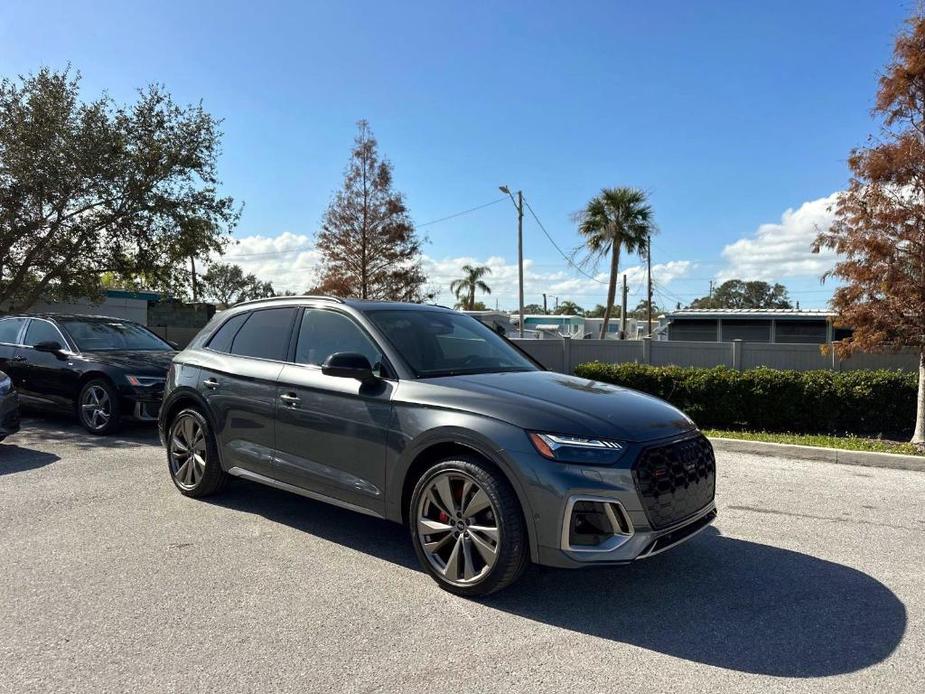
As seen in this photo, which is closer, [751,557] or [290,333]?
[751,557]

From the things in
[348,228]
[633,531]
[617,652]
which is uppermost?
[348,228]

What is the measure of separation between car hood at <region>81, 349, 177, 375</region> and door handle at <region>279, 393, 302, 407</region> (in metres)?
4.78

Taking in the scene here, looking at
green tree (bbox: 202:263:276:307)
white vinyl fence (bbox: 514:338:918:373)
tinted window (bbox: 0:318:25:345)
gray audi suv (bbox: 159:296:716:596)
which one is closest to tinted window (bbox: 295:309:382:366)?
gray audi suv (bbox: 159:296:716:596)

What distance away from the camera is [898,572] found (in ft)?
14.1

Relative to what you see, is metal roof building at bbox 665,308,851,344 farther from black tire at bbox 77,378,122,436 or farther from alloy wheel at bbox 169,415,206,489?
alloy wheel at bbox 169,415,206,489

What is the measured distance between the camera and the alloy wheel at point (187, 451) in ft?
18.1

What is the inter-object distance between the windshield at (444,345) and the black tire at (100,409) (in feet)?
17.6

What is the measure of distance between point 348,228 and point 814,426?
17249 millimetres

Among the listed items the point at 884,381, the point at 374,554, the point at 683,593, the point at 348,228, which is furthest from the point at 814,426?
the point at 348,228

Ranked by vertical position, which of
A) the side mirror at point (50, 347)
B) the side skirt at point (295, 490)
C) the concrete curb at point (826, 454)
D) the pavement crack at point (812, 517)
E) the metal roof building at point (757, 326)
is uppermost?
the metal roof building at point (757, 326)

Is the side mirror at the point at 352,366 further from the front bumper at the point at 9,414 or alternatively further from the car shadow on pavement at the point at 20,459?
the front bumper at the point at 9,414

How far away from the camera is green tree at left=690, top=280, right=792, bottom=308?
80.3m

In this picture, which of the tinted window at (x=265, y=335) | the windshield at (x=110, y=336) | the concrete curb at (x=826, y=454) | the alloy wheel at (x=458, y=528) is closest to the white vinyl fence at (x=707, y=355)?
the concrete curb at (x=826, y=454)

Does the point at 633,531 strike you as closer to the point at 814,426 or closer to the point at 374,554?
the point at 374,554
